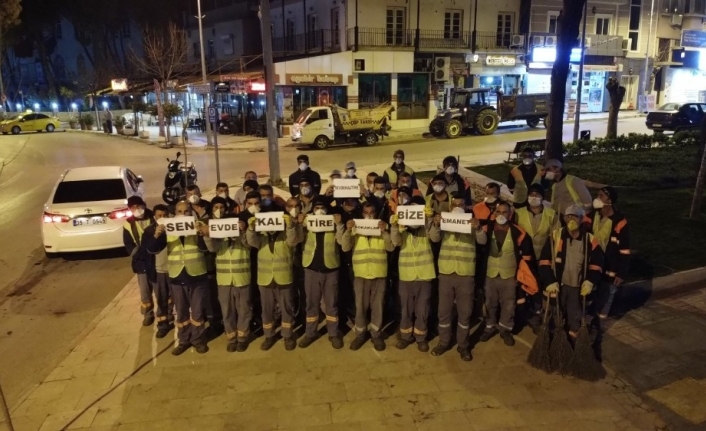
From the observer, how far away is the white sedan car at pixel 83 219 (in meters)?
10.0

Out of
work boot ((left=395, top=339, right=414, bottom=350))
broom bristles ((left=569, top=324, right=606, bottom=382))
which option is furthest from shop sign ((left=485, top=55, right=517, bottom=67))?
broom bristles ((left=569, top=324, right=606, bottom=382))

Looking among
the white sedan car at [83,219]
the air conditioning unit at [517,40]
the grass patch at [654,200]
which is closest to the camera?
the grass patch at [654,200]

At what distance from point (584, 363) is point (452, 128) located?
76.4 feet

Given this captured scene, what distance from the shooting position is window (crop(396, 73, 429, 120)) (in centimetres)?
3428

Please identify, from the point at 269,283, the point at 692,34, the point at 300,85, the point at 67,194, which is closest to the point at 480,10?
the point at 300,85

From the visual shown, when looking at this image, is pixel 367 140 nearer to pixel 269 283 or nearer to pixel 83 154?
pixel 83 154

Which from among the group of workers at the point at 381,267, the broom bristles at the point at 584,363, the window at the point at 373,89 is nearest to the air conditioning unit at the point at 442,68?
the window at the point at 373,89

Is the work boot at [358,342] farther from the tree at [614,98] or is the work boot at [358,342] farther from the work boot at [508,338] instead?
the tree at [614,98]

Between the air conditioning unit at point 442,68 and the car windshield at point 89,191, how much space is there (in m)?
26.8

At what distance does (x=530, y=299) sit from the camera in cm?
703

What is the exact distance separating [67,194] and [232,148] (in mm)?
18207

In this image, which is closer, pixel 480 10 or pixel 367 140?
pixel 367 140

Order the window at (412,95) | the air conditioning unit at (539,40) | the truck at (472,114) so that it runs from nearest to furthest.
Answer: the truck at (472,114), the window at (412,95), the air conditioning unit at (539,40)

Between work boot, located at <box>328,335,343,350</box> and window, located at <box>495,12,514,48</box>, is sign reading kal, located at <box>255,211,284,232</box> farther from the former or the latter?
window, located at <box>495,12,514,48</box>
